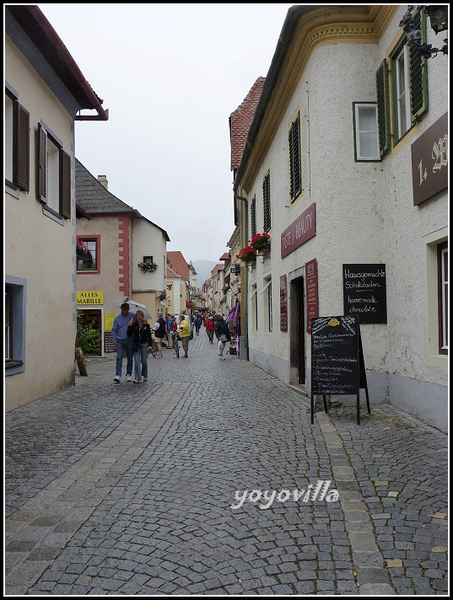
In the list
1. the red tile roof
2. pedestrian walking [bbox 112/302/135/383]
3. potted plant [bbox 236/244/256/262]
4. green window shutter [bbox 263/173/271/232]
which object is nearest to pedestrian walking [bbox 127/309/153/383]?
pedestrian walking [bbox 112/302/135/383]

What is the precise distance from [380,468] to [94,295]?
2476 centimetres

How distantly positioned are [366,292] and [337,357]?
62.1 inches

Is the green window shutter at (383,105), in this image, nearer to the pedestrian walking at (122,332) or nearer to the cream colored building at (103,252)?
the pedestrian walking at (122,332)

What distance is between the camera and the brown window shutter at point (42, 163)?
32.4ft

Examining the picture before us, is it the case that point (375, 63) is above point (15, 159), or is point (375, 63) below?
above

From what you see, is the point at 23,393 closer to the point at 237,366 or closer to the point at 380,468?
the point at 380,468

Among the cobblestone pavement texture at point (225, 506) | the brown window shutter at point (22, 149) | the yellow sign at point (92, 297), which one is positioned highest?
the brown window shutter at point (22, 149)

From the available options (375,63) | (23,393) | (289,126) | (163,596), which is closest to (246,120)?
(289,126)

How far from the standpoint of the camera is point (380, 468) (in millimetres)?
5027

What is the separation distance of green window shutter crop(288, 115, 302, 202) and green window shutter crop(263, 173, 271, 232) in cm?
325

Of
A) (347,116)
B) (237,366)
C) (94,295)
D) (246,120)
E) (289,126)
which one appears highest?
(246,120)

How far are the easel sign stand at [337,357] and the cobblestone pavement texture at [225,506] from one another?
0.43 metres

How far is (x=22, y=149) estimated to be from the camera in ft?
30.1

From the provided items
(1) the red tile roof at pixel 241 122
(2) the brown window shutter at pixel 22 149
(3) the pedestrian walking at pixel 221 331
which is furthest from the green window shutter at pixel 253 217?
(2) the brown window shutter at pixel 22 149
